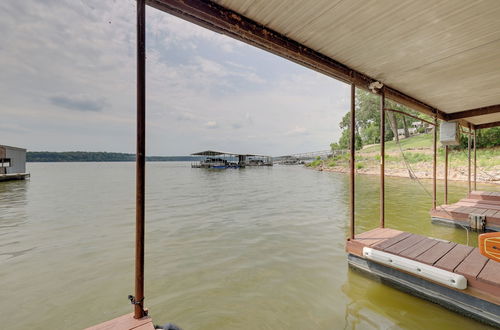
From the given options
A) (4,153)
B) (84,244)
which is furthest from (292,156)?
(84,244)

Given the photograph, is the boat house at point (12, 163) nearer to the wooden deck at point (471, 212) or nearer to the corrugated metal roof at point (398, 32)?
the corrugated metal roof at point (398, 32)

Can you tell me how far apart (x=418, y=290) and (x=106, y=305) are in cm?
485

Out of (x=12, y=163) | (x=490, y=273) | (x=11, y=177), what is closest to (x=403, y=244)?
(x=490, y=273)

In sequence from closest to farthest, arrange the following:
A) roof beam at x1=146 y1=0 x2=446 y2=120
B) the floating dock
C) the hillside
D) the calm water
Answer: roof beam at x1=146 y1=0 x2=446 y2=120, the calm water, the hillside, the floating dock

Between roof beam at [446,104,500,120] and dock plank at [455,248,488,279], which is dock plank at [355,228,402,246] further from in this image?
roof beam at [446,104,500,120]

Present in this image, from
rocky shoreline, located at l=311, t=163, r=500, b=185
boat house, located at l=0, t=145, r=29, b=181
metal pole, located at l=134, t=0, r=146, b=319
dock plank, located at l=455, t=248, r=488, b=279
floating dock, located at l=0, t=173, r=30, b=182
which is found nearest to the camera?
metal pole, located at l=134, t=0, r=146, b=319

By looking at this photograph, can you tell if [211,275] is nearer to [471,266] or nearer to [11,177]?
[471,266]

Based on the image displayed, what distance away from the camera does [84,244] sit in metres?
6.60

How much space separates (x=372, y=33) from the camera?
2.93 m

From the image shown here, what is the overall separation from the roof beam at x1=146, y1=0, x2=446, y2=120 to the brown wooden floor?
2.96 metres

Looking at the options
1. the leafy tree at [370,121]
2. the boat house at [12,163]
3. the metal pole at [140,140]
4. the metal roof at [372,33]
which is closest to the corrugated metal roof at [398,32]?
the metal roof at [372,33]

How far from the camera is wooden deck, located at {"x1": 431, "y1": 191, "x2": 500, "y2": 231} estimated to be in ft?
20.3

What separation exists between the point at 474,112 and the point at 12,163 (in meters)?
40.1

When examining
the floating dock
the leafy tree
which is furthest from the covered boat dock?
the leafy tree
